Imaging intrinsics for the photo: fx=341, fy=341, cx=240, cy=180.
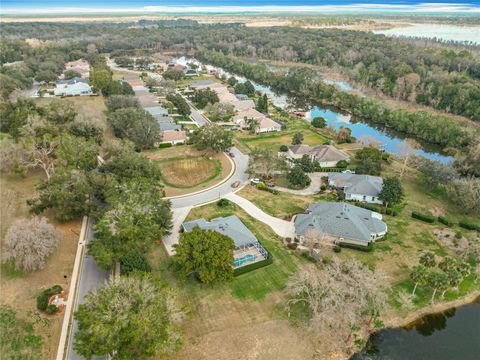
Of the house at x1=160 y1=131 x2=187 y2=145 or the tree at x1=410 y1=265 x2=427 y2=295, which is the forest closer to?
the house at x1=160 y1=131 x2=187 y2=145

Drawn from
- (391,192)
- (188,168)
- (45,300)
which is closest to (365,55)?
(391,192)

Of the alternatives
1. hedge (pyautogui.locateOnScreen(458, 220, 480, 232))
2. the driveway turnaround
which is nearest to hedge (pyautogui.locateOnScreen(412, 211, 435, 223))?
hedge (pyautogui.locateOnScreen(458, 220, 480, 232))

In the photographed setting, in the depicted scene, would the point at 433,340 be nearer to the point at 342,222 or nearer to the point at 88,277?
the point at 342,222

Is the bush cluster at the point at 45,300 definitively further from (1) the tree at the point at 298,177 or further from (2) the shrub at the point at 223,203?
(1) the tree at the point at 298,177

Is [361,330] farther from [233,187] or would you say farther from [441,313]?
[233,187]

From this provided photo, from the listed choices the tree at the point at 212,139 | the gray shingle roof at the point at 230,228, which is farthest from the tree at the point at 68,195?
the tree at the point at 212,139

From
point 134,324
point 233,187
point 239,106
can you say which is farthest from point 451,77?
point 134,324
